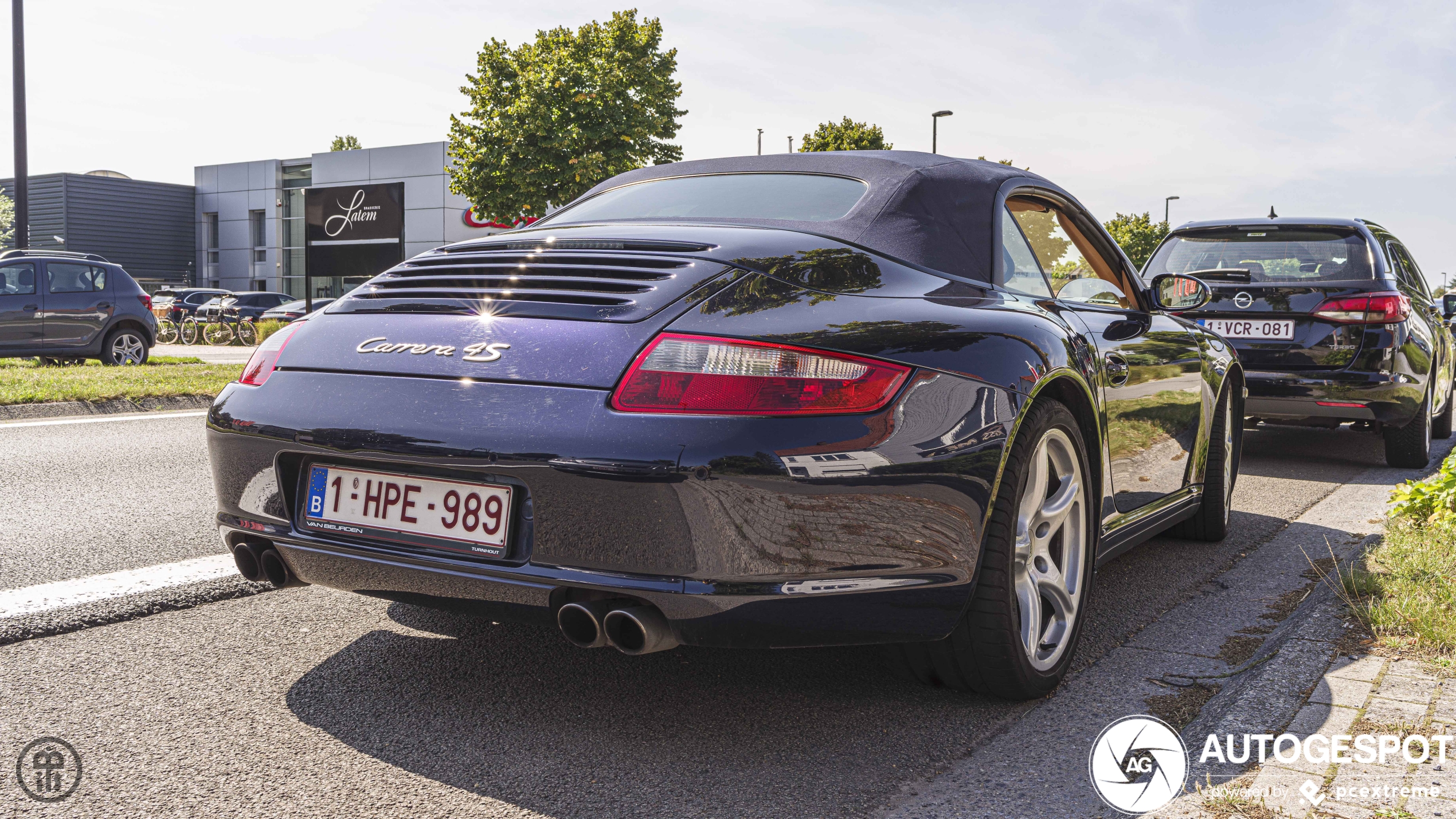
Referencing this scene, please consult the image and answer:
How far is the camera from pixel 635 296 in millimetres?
2502

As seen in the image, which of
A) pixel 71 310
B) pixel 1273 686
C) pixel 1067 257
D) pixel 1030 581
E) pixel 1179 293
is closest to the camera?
pixel 1273 686

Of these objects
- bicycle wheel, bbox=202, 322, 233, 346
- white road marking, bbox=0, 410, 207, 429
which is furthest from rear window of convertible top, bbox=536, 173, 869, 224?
bicycle wheel, bbox=202, 322, 233, 346

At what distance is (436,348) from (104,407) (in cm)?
839

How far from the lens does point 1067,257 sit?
152 inches

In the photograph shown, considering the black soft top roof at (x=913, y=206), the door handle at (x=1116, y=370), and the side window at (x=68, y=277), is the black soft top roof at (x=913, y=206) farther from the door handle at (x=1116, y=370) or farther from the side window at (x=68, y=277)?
the side window at (x=68, y=277)

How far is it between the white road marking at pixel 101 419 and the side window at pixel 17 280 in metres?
6.44

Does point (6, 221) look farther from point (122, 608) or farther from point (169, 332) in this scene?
point (122, 608)

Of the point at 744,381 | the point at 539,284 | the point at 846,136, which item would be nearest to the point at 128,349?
the point at 539,284

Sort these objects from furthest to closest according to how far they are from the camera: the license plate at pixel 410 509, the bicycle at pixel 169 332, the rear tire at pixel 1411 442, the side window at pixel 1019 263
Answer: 1. the bicycle at pixel 169 332
2. the rear tire at pixel 1411 442
3. the side window at pixel 1019 263
4. the license plate at pixel 410 509

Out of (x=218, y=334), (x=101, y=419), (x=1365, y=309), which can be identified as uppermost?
(x=1365, y=309)

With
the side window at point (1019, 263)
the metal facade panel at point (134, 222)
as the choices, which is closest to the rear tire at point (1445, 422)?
the side window at point (1019, 263)

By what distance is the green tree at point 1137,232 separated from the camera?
70.4 m

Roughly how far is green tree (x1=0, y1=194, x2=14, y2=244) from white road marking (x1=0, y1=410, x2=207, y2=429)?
142ft

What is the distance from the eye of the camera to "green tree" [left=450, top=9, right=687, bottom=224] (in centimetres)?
3241
